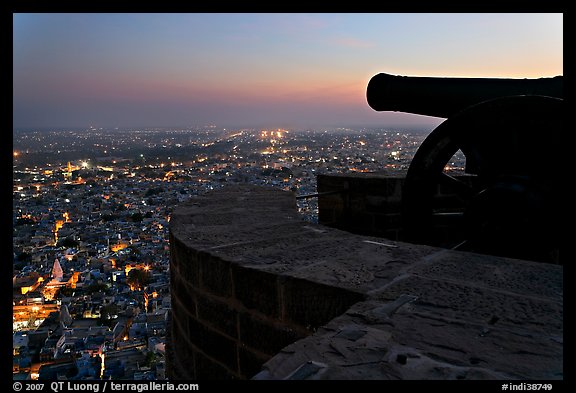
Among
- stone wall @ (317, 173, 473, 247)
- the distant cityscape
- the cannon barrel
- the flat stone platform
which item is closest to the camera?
the flat stone platform

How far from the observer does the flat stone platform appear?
1298 millimetres

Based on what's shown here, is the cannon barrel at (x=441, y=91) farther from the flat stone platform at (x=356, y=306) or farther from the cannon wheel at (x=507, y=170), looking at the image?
the flat stone platform at (x=356, y=306)

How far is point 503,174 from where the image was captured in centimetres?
304

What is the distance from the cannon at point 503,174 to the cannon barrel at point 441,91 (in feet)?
0.05

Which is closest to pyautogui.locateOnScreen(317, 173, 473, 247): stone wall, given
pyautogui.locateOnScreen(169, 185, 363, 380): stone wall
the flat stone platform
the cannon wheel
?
the cannon wheel

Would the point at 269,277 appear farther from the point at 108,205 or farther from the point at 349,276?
the point at 108,205

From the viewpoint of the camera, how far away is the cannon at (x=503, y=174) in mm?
2811

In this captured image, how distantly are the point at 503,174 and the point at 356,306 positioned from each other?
71.1 inches

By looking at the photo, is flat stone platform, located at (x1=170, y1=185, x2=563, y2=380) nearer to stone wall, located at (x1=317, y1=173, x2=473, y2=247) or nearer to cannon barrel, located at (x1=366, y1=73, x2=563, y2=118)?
cannon barrel, located at (x1=366, y1=73, x2=563, y2=118)

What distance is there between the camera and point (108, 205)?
28641mm

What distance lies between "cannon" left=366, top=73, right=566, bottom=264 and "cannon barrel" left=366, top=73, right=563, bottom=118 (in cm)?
1

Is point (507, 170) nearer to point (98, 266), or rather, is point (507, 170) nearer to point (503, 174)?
point (503, 174)

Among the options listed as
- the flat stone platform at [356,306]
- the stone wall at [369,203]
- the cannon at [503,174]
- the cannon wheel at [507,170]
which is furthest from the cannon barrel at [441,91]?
the flat stone platform at [356,306]

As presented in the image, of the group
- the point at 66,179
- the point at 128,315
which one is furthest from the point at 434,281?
the point at 66,179
